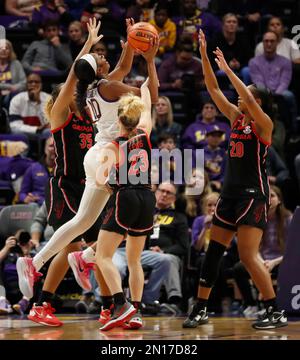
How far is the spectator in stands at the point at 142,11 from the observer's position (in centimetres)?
1339

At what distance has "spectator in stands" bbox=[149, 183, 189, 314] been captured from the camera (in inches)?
373

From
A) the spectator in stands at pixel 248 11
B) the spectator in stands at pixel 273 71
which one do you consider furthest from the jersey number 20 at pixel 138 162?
the spectator in stands at pixel 248 11

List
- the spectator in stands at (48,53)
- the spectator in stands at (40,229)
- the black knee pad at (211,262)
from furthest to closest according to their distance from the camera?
the spectator in stands at (48,53), the spectator in stands at (40,229), the black knee pad at (211,262)

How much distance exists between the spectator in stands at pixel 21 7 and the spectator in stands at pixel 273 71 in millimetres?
3712

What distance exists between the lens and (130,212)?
7020 mm

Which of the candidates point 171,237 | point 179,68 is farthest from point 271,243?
point 179,68

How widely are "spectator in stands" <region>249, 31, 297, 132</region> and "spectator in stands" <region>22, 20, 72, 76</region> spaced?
268cm

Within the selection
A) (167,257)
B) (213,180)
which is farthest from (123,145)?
(213,180)

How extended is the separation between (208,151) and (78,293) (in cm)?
254

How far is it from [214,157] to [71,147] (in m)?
3.84

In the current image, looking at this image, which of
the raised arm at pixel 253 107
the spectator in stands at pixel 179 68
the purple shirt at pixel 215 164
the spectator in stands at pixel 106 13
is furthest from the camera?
the spectator in stands at pixel 106 13

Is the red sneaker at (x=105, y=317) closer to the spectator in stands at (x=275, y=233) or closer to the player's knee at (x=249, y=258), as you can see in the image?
the player's knee at (x=249, y=258)

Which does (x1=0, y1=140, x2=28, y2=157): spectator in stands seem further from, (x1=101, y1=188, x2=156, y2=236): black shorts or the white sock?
(x1=101, y1=188, x2=156, y2=236): black shorts
